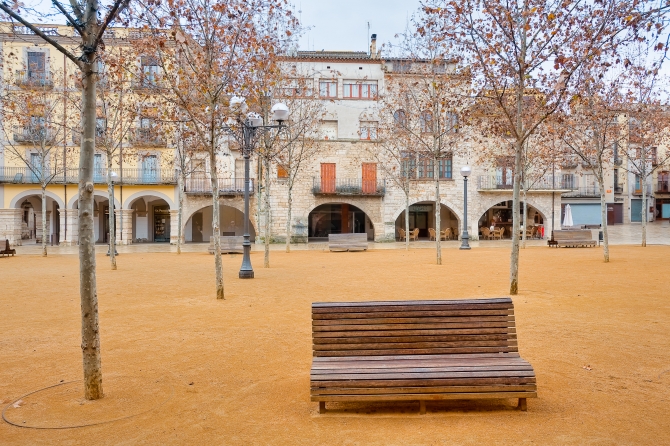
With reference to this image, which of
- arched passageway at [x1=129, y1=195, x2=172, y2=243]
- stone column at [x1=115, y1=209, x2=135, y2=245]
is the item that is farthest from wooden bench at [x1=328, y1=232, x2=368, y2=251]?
arched passageway at [x1=129, y1=195, x2=172, y2=243]

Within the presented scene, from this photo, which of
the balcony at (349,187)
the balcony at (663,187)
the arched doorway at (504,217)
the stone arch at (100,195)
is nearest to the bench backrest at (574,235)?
the balcony at (349,187)

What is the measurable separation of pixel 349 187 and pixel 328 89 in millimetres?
7038

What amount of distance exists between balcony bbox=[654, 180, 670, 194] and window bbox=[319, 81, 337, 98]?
39.7 meters

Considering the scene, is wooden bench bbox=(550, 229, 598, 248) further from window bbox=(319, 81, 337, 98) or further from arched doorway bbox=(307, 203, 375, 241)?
window bbox=(319, 81, 337, 98)

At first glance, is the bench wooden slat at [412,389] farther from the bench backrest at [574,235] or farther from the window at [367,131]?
the window at [367,131]

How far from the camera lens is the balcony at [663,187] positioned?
55316 millimetres

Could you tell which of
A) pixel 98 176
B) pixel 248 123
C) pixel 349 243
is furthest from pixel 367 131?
pixel 248 123

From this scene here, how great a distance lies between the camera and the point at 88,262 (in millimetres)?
4445


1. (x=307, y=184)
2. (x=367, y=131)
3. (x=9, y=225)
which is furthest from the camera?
(x=307, y=184)

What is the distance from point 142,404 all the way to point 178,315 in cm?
443

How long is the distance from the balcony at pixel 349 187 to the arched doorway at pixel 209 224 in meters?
6.66

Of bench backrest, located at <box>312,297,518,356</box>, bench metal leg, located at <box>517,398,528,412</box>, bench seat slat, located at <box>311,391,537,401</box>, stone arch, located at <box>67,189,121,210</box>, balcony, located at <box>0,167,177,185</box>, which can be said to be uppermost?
balcony, located at <box>0,167,177,185</box>

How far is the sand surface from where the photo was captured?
3730 mm

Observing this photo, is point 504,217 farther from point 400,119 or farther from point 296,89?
point 296,89
